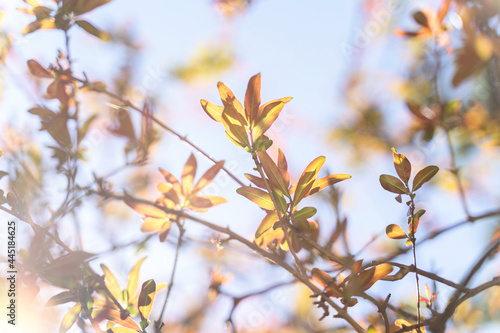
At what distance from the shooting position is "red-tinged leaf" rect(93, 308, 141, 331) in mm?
632

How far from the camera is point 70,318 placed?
0.64m

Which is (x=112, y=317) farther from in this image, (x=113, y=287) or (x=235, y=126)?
(x=235, y=126)

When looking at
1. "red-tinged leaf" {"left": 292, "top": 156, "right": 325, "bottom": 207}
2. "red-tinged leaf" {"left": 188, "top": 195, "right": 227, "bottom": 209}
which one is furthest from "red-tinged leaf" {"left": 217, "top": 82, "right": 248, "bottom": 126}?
"red-tinged leaf" {"left": 188, "top": 195, "right": 227, "bottom": 209}

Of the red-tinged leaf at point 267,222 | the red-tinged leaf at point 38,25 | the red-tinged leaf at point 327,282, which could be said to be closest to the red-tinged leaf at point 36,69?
the red-tinged leaf at point 38,25

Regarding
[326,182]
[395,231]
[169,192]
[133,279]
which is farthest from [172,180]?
[395,231]

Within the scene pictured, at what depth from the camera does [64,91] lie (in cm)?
78

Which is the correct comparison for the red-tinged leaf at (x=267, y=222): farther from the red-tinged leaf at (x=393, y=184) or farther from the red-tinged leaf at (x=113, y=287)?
the red-tinged leaf at (x=113, y=287)

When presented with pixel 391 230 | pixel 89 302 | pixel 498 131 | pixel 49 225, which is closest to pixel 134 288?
pixel 89 302

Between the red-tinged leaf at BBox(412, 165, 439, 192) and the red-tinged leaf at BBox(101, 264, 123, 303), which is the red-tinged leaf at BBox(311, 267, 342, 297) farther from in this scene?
the red-tinged leaf at BBox(101, 264, 123, 303)

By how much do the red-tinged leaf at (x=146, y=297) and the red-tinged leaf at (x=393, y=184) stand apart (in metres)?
0.41

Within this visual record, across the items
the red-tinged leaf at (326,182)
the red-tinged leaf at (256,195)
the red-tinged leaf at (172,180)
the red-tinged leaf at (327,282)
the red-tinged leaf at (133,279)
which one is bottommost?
the red-tinged leaf at (327,282)

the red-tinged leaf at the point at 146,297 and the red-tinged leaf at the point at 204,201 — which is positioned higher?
the red-tinged leaf at the point at 204,201

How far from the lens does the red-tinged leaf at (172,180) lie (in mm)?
736

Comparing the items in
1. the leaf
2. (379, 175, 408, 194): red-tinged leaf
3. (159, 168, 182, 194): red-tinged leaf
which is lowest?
(379, 175, 408, 194): red-tinged leaf
